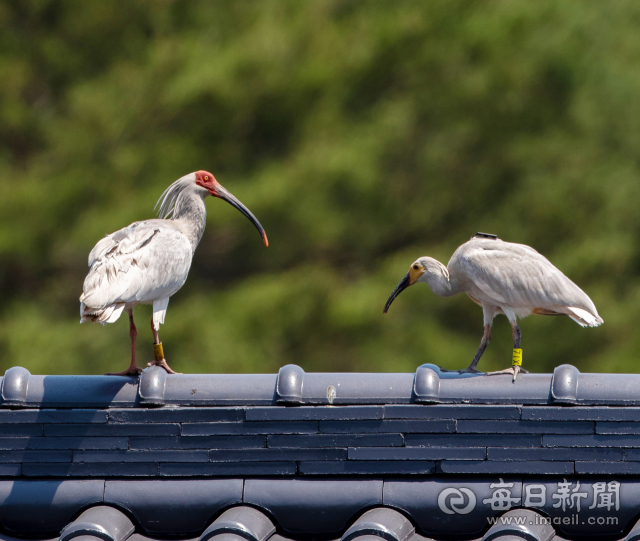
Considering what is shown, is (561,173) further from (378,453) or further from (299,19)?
(378,453)

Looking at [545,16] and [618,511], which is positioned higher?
[545,16]

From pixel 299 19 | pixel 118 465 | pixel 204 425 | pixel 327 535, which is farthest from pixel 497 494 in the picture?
pixel 299 19

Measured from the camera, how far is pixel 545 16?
9477mm

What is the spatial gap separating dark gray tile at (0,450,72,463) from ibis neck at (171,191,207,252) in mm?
1357

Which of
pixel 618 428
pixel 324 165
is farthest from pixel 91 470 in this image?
pixel 324 165

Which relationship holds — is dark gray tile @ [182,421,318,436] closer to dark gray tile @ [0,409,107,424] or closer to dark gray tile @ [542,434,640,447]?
dark gray tile @ [0,409,107,424]

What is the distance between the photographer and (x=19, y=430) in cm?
284

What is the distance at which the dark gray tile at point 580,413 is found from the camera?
102 inches

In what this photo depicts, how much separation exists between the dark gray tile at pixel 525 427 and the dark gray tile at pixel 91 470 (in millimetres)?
1080

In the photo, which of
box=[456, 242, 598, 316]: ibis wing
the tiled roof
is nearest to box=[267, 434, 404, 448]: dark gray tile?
the tiled roof

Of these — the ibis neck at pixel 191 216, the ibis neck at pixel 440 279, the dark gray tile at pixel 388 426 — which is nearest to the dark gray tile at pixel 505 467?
the dark gray tile at pixel 388 426

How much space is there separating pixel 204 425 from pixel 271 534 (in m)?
0.43

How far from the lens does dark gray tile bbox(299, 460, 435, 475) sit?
2668 mm

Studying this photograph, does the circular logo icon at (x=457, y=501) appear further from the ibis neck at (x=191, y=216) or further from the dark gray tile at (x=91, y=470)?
the ibis neck at (x=191, y=216)
